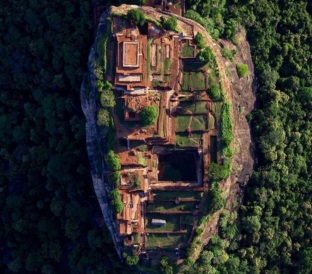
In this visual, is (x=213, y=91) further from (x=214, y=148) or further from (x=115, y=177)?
(x=115, y=177)

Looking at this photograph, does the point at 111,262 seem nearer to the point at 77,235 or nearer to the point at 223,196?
the point at 77,235

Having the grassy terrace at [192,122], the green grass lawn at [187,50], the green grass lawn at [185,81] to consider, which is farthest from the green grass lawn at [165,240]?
the green grass lawn at [187,50]

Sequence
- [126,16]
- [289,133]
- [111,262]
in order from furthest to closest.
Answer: [289,133] → [111,262] → [126,16]

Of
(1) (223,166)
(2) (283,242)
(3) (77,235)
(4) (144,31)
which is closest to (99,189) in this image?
(3) (77,235)

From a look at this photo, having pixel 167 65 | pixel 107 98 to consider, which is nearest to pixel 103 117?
pixel 107 98

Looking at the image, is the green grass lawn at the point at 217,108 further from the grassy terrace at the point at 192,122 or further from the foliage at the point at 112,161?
the foliage at the point at 112,161

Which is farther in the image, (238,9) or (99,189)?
(238,9)
